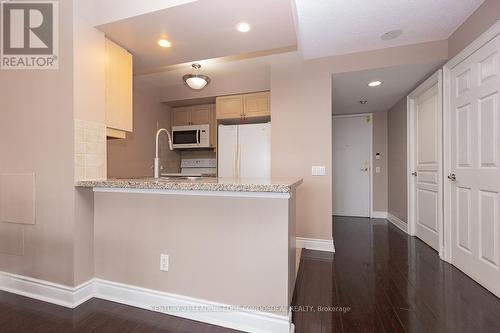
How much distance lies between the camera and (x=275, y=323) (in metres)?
1.38

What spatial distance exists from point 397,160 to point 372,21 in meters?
2.78

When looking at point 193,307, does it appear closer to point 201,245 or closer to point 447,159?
point 201,245

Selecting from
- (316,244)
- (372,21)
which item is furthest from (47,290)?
(372,21)

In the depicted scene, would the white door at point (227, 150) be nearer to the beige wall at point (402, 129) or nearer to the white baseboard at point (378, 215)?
the beige wall at point (402, 129)

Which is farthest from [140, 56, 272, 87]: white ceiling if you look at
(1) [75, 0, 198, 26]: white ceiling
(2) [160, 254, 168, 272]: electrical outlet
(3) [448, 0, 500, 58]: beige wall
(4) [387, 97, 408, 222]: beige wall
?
(2) [160, 254, 168, 272]: electrical outlet

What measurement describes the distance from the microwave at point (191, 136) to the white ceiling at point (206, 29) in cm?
170

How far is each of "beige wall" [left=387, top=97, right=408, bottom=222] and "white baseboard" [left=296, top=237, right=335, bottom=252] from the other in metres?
1.74

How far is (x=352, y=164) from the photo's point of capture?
4.86 m

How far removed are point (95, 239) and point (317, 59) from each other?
120 inches

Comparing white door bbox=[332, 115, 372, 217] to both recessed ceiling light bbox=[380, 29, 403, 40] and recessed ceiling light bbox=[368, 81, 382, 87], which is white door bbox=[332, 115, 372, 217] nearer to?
recessed ceiling light bbox=[368, 81, 382, 87]

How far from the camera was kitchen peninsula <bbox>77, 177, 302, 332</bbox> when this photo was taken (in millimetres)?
1398

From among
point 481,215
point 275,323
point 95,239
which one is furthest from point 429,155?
point 95,239

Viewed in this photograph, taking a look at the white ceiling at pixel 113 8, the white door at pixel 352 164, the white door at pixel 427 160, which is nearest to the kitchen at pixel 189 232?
the white ceiling at pixel 113 8

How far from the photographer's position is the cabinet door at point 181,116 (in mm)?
4434
